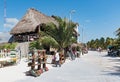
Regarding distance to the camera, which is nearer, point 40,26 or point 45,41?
point 45,41

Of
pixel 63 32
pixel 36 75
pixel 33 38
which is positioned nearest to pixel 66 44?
pixel 63 32

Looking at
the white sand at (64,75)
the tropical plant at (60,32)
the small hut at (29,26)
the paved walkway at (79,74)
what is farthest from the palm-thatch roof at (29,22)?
the white sand at (64,75)

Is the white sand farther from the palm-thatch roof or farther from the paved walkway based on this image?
the palm-thatch roof

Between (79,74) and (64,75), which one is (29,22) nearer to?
(79,74)

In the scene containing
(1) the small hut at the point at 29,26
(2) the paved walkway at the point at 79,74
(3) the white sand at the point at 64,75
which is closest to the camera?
(3) the white sand at the point at 64,75

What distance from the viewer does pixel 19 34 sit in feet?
169

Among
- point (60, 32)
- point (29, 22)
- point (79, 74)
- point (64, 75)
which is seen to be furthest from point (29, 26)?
point (64, 75)

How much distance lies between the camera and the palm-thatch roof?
49812 mm

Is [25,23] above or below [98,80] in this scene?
above

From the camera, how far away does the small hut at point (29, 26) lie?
161ft

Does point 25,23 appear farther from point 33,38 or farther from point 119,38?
point 119,38

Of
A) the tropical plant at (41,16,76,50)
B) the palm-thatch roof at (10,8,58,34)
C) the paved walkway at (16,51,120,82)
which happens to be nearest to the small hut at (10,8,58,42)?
the palm-thatch roof at (10,8,58,34)

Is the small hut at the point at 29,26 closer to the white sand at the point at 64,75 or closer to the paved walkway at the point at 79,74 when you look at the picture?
the paved walkway at the point at 79,74

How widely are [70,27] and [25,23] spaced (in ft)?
42.4
